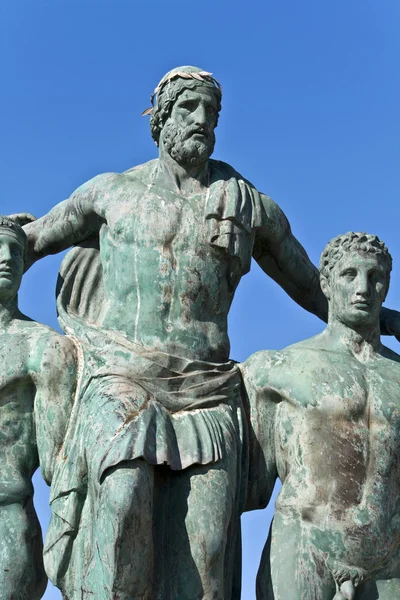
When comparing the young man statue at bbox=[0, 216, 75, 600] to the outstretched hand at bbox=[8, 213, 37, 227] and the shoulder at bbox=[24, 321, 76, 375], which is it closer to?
the shoulder at bbox=[24, 321, 76, 375]

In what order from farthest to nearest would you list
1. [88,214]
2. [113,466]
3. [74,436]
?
[88,214], [74,436], [113,466]

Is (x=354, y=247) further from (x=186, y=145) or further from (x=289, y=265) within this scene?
(x=186, y=145)

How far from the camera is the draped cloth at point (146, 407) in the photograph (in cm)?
1021

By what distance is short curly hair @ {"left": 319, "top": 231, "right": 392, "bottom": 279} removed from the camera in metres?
10.9

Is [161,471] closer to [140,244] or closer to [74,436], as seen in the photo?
[74,436]

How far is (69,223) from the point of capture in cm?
1155

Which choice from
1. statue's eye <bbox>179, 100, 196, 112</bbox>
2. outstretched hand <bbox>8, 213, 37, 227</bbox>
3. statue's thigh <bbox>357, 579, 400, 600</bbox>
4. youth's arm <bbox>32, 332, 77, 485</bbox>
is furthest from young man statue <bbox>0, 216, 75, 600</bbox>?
statue's thigh <bbox>357, 579, 400, 600</bbox>

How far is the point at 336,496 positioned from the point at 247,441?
713mm

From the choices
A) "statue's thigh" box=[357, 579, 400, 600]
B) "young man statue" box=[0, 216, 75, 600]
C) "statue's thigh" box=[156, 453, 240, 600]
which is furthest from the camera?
"young man statue" box=[0, 216, 75, 600]

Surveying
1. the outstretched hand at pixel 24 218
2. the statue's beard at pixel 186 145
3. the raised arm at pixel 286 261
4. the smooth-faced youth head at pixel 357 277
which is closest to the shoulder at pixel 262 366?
the smooth-faced youth head at pixel 357 277

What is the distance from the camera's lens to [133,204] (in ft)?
36.6

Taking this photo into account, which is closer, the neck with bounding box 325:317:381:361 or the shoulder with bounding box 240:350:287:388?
the shoulder with bounding box 240:350:287:388

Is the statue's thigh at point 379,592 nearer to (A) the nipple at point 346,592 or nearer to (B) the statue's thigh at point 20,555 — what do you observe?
(A) the nipple at point 346,592

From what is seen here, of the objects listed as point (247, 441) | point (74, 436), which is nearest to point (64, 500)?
point (74, 436)
